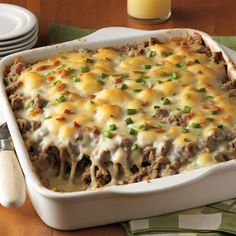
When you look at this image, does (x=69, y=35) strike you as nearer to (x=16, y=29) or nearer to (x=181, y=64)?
(x=16, y=29)

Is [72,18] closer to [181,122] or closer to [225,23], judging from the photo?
[225,23]

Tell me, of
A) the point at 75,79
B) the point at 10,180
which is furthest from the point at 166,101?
the point at 10,180

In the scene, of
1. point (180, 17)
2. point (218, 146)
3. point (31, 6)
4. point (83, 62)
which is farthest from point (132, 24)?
point (218, 146)

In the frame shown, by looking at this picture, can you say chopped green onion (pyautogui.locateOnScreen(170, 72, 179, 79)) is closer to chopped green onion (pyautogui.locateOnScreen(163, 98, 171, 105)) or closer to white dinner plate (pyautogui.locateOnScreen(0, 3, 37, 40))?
chopped green onion (pyautogui.locateOnScreen(163, 98, 171, 105))

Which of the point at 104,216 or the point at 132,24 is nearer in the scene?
the point at 104,216

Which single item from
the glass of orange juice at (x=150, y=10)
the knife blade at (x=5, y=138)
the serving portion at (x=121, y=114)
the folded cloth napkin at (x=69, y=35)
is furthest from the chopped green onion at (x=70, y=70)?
the glass of orange juice at (x=150, y=10)

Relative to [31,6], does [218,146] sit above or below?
above

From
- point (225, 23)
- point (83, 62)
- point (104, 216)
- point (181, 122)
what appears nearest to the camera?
point (104, 216)
